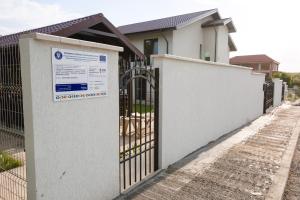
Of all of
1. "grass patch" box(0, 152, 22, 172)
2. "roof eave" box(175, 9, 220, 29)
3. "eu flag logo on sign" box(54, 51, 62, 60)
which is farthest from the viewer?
"roof eave" box(175, 9, 220, 29)

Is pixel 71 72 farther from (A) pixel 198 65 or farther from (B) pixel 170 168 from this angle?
(A) pixel 198 65

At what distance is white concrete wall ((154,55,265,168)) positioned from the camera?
474 cm

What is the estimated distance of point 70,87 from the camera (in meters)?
2.91

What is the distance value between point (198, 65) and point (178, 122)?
1614mm

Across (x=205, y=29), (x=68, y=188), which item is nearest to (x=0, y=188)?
(x=68, y=188)

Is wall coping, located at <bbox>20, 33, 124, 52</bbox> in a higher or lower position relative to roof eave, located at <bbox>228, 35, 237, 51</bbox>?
lower

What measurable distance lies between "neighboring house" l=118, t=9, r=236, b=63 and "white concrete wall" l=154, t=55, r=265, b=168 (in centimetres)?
719

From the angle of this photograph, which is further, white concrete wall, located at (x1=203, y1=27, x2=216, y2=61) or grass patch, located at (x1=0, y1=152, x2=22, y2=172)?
white concrete wall, located at (x1=203, y1=27, x2=216, y2=61)

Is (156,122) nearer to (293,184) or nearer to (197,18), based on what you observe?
(293,184)

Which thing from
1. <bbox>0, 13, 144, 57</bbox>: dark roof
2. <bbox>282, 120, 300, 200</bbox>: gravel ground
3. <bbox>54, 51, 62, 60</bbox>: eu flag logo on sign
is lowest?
<bbox>282, 120, 300, 200</bbox>: gravel ground

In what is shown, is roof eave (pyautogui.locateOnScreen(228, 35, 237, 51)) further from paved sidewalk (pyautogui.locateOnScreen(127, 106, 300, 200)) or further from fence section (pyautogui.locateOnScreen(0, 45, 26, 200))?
fence section (pyautogui.locateOnScreen(0, 45, 26, 200))

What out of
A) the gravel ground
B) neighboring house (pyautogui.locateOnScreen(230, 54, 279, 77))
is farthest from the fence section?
neighboring house (pyautogui.locateOnScreen(230, 54, 279, 77))

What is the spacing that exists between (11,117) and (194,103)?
3.82 meters

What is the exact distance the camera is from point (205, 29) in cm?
1858
